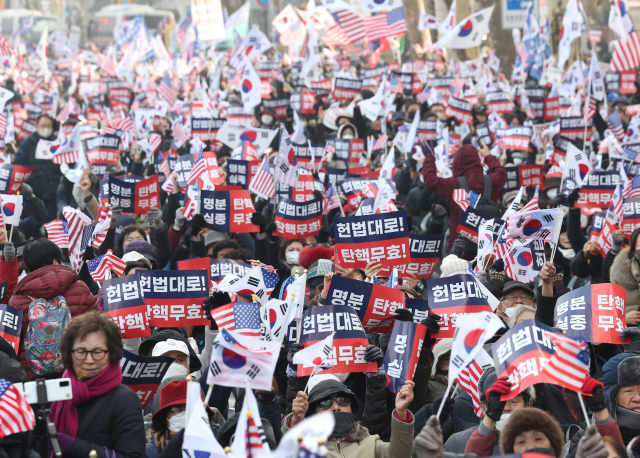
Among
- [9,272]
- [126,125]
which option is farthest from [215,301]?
[126,125]

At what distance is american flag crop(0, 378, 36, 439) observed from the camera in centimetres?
340

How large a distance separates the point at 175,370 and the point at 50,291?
88cm

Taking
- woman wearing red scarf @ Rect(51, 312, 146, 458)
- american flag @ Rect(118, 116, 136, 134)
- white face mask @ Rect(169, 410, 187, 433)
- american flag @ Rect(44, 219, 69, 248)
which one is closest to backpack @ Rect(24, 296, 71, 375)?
white face mask @ Rect(169, 410, 187, 433)

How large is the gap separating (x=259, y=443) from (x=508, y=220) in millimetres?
4037

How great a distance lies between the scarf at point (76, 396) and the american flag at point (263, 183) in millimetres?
5518

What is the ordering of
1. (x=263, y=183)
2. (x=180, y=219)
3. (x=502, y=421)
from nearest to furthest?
(x=502, y=421), (x=180, y=219), (x=263, y=183)

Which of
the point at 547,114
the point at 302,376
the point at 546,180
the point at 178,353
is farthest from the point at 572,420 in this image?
the point at 547,114

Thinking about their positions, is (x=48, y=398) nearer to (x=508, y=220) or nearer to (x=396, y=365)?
(x=396, y=365)

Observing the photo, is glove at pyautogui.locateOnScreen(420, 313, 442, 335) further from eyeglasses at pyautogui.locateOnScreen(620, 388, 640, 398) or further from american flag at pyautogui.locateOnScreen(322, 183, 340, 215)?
american flag at pyautogui.locateOnScreen(322, 183, 340, 215)

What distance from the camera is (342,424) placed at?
439 cm

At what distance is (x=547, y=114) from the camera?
1775 centimetres

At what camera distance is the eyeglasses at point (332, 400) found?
4.52 m

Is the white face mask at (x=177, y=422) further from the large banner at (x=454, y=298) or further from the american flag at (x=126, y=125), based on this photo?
the american flag at (x=126, y=125)

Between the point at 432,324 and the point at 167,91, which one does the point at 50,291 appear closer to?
the point at 432,324
